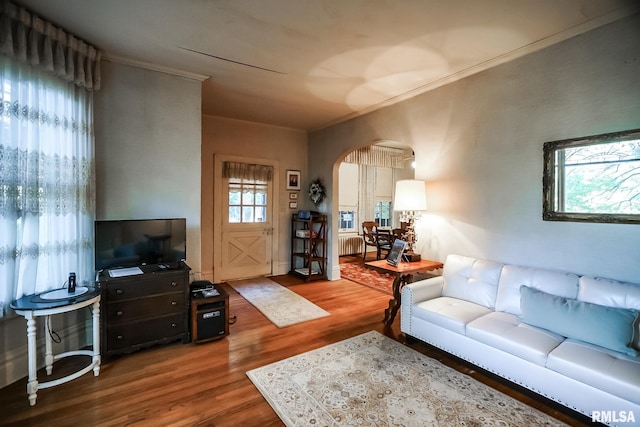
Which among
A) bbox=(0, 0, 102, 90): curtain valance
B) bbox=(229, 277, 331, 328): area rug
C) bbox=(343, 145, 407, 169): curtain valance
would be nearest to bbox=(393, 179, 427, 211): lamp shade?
bbox=(229, 277, 331, 328): area rug

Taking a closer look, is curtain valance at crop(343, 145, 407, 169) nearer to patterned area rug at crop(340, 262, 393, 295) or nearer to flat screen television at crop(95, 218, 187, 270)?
patterned area rug at crop(340, 262, 393, 295)

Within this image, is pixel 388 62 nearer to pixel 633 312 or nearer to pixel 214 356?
pixel 633 312

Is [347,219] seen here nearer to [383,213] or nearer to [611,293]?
[383,213]

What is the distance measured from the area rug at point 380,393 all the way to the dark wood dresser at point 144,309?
101 centimetres

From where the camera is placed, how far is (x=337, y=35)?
253 cm

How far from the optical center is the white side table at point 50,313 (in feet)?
6.47

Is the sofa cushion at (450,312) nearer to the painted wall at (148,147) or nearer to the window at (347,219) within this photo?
the painted wall at (148,147)

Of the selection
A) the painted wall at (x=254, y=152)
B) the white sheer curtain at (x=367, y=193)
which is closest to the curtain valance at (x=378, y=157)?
the white sheer curtain at (x=367, y=193)

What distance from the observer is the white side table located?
197cm

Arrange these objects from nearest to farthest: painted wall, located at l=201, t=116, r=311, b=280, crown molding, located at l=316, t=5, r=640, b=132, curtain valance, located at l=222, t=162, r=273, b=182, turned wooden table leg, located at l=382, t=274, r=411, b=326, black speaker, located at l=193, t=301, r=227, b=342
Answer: crown molding, located at l=316, t=5, r=640, b=132
black speaker, located at l=193, t=301, r=227, b=342
turned wooden table leg, located at l=382, t=274, r=411, b=326
painted wall, located at l=201, t=116, r=311, b=280
curtain valance, located at l=222, t=162, r=273, b=182

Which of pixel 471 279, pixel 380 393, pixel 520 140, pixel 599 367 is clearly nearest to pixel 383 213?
pixel 471 279

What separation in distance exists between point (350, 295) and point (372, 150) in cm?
453

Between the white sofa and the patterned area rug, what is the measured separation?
176 centimetres

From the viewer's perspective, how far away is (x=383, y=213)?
8734 millimetres
